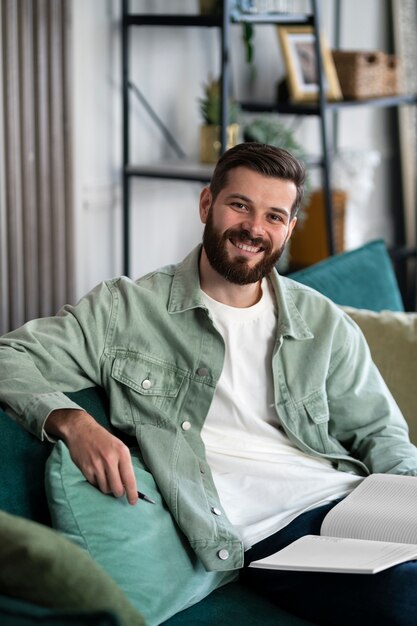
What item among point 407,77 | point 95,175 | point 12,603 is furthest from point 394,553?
point 407,77

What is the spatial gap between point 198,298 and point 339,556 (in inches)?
22.0

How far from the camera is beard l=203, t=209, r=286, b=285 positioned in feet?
6.19

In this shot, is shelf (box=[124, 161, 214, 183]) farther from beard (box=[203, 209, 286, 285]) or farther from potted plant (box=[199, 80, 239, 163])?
beard (box=[203, 209, 286, 285])

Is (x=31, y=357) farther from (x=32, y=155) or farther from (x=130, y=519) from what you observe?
(x=32, y=155)

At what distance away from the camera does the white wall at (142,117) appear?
3418mm

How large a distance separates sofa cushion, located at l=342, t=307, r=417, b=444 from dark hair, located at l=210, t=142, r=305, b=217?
0.56 m

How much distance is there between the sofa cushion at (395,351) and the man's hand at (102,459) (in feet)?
3.10

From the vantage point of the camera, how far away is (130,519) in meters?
1.58

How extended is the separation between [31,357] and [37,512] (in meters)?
0.27

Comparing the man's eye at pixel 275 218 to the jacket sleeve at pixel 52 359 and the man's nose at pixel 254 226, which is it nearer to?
the man's nose at pixel 254 226

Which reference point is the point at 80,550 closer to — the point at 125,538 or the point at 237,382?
the point at 125,538

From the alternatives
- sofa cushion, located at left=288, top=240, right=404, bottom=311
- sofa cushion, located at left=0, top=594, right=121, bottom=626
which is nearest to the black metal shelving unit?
sofa cushion, located at left=288, top=240, right=404, bottom=311

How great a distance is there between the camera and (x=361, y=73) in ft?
13.8

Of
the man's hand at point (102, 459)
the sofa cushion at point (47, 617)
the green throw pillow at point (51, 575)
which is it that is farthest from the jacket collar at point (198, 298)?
the sofa cushion at point (47, 617)
